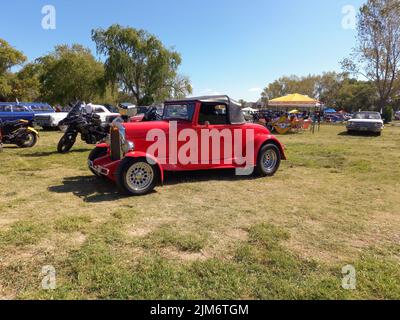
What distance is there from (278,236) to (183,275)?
58.4 inches

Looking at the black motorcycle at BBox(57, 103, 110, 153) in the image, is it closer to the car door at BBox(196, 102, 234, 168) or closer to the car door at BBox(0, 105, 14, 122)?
the car door at BBox(196, 102, 234, 168)

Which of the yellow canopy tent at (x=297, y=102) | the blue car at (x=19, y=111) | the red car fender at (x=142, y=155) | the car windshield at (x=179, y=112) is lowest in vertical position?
the red car fender at (x=142, y=155)

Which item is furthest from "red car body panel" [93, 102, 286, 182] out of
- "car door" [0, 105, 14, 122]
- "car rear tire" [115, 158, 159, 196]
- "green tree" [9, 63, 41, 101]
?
"green tree" [9, 63, 41, 101]

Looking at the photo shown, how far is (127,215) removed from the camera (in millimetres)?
4816

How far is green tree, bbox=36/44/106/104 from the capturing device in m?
35.4

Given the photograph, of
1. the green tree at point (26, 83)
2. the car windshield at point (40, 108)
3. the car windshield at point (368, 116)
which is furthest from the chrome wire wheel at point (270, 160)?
the green tree at point (26, 83)

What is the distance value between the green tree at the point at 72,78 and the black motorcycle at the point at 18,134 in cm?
2396

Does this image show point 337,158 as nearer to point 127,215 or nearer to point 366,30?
point 127,215

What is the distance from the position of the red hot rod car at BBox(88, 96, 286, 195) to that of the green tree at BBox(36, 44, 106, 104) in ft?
99.8

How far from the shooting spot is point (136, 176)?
593 cm

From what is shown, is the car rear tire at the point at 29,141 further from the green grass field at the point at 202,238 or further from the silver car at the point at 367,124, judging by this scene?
the silver car at the point at 367,124

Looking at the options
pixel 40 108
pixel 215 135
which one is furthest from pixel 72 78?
pixel 215 135

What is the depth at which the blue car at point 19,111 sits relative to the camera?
694 inches

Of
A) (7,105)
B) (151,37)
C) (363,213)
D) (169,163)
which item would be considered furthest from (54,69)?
(363,213)
